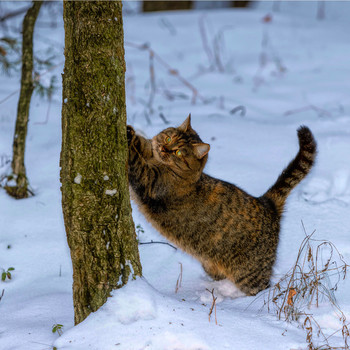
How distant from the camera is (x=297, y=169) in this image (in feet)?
9.93

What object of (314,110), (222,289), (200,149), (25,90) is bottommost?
(222,289)

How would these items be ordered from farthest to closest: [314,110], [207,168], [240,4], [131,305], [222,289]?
1. [240,4]
2. [314,110]
3. [207,168]
4. [222,289]
5. [131,305]

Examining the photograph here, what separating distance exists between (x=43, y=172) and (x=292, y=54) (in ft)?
17.3

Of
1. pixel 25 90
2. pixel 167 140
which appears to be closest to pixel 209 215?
pixel 167 140

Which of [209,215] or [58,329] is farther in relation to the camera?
[209,215]

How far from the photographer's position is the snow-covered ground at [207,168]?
208 centimetres

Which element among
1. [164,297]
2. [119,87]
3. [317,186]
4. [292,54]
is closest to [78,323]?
[164,297]

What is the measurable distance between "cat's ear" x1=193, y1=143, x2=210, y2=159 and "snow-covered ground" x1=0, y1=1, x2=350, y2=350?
31.7 inches

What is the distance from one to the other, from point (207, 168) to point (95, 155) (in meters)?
2.19

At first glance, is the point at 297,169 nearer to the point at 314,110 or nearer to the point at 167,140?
the point at 167,140

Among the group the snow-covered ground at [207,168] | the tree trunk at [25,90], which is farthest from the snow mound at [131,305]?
the tree trunk at [25,90]

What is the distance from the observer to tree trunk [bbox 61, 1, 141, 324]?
1.94 meters

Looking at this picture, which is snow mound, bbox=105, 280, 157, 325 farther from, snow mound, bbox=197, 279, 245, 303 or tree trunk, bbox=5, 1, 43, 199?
tree trunk, bbox=5, 1, 43, 199

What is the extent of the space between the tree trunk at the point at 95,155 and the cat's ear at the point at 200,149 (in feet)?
2.67
